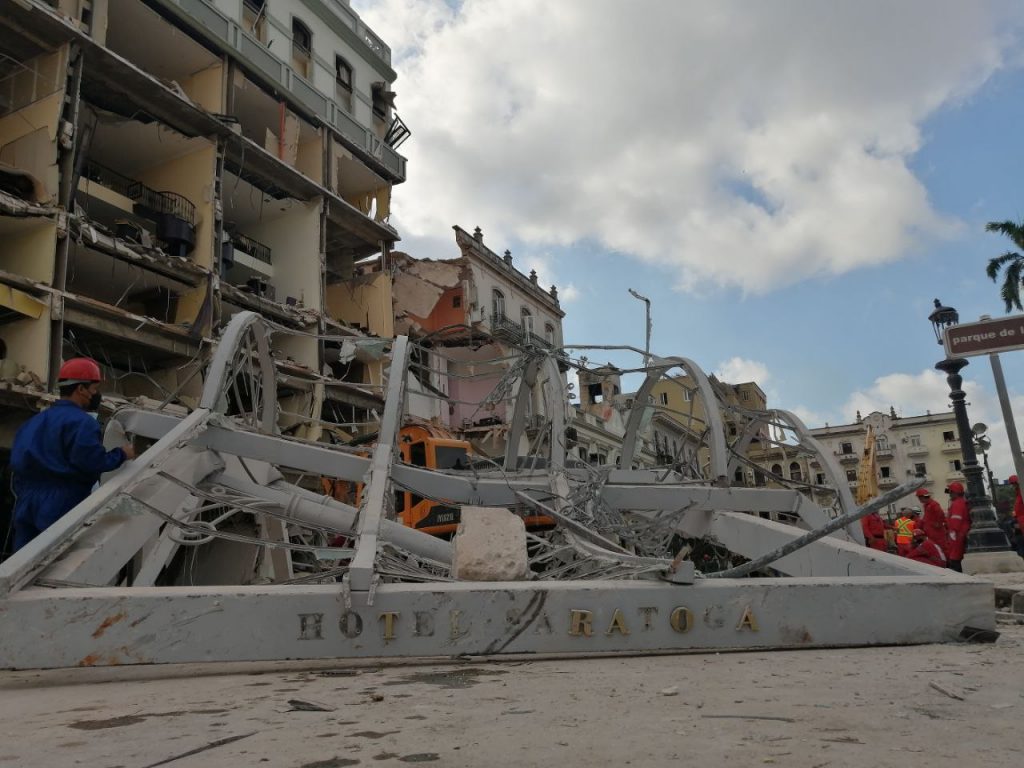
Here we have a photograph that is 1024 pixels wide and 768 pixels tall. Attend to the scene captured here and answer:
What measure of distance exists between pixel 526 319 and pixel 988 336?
2588 centimetres

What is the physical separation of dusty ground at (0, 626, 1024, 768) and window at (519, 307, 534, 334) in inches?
1185

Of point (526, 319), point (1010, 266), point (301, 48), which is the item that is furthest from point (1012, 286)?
point (301, 48)

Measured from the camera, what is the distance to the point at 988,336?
8.49m

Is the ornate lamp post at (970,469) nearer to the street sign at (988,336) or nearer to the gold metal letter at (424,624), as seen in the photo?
the street sign at (988,336)

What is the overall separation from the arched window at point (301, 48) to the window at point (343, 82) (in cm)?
131

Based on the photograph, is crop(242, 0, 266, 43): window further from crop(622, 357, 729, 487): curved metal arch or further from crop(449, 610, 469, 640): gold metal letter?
crop(449, 610, 469, 640): gold metal letter

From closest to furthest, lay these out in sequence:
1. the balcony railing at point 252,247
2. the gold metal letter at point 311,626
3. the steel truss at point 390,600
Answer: the steel truss at point 390,600 < the gold metal letter at point 311,626 < the balcony railing at point 252,247

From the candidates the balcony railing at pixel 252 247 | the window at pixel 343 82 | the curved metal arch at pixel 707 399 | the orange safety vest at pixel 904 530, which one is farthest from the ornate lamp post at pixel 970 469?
the window at pixel 343 82

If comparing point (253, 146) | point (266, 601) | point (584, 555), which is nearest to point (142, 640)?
point (266, 601)

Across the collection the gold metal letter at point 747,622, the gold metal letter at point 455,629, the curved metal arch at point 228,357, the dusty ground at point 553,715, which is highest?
the curved metal arch at point 228,357

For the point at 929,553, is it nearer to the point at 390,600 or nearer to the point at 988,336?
the point at 988,336

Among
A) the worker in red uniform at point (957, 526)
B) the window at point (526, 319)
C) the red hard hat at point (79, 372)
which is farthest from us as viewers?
the window at point (526, 319)

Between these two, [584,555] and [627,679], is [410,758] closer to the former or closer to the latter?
[627,679]

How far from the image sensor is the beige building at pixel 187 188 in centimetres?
1404
